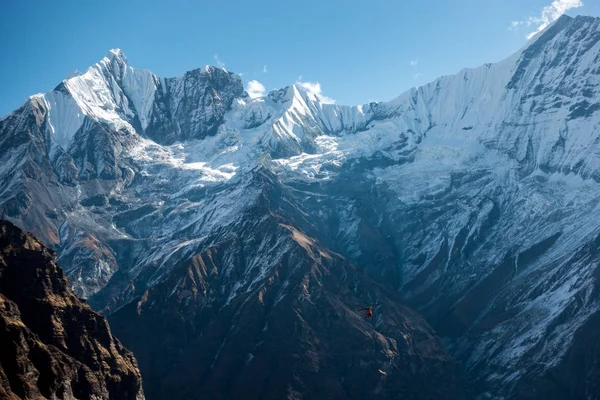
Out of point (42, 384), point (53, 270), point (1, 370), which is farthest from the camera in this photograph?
point (53, 270)

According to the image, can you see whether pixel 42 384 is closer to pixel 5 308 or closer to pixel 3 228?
pixel 5 308

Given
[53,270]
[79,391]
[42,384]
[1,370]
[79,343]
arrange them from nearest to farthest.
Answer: [1,370] < [42,384] < [79,391] < [79,343] < [53,270]

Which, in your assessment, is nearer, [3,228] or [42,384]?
Result: [42,384]

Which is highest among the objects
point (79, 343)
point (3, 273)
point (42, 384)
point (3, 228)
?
point (3, 228)

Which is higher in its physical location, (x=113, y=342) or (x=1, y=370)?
(x=113, y=342)

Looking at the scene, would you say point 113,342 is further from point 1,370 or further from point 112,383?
point 1,370

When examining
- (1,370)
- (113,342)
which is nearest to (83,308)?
(113,342)
